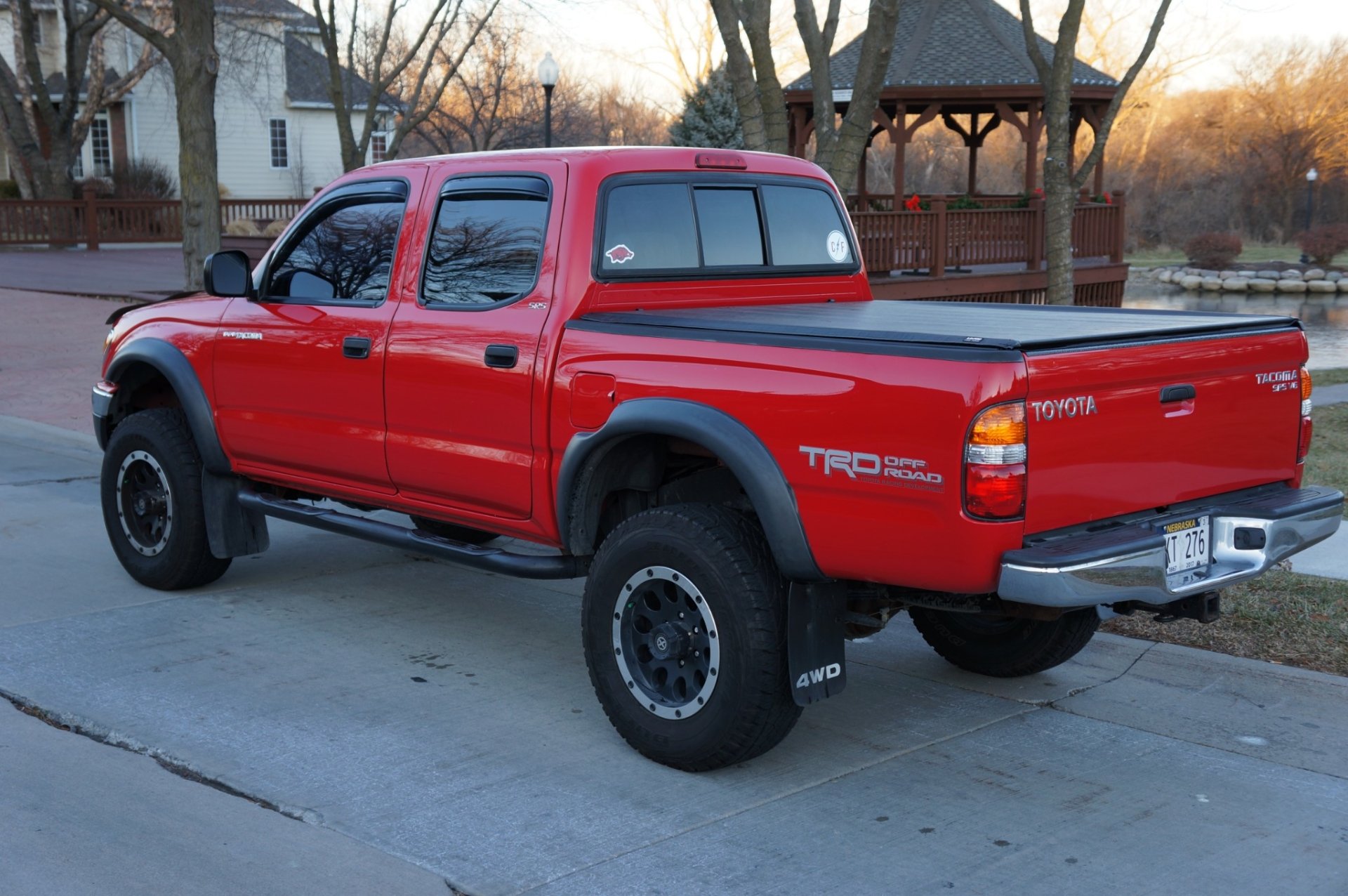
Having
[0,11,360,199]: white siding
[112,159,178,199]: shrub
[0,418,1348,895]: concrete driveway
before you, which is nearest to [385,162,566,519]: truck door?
[0,418,1348,895]: concrete driveway

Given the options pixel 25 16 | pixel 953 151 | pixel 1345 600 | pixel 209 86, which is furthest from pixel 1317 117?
pixel 1345 600

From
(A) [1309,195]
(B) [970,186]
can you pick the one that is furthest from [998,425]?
(A) [1309,195]

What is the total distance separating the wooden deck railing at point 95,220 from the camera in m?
34.8

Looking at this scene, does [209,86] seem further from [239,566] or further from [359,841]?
[359,841]

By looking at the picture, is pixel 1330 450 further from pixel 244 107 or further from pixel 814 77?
pixel 244 107

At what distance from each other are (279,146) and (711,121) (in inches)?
998

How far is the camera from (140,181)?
44688 mm

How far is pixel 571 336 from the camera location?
4980 mm

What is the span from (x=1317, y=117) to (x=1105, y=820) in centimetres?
6472

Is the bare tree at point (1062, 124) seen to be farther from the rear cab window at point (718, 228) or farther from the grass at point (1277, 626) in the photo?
the rear cab window at point (718, 228)

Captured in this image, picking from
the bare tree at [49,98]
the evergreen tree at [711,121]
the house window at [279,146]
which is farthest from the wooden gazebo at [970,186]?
the house window at [279,146]

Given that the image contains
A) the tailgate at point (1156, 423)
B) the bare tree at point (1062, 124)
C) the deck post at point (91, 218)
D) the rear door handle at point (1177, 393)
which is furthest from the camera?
the deck post at point (91, 218)

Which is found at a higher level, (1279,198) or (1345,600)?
(1279,198)

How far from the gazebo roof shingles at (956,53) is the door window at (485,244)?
1885 centimetres
